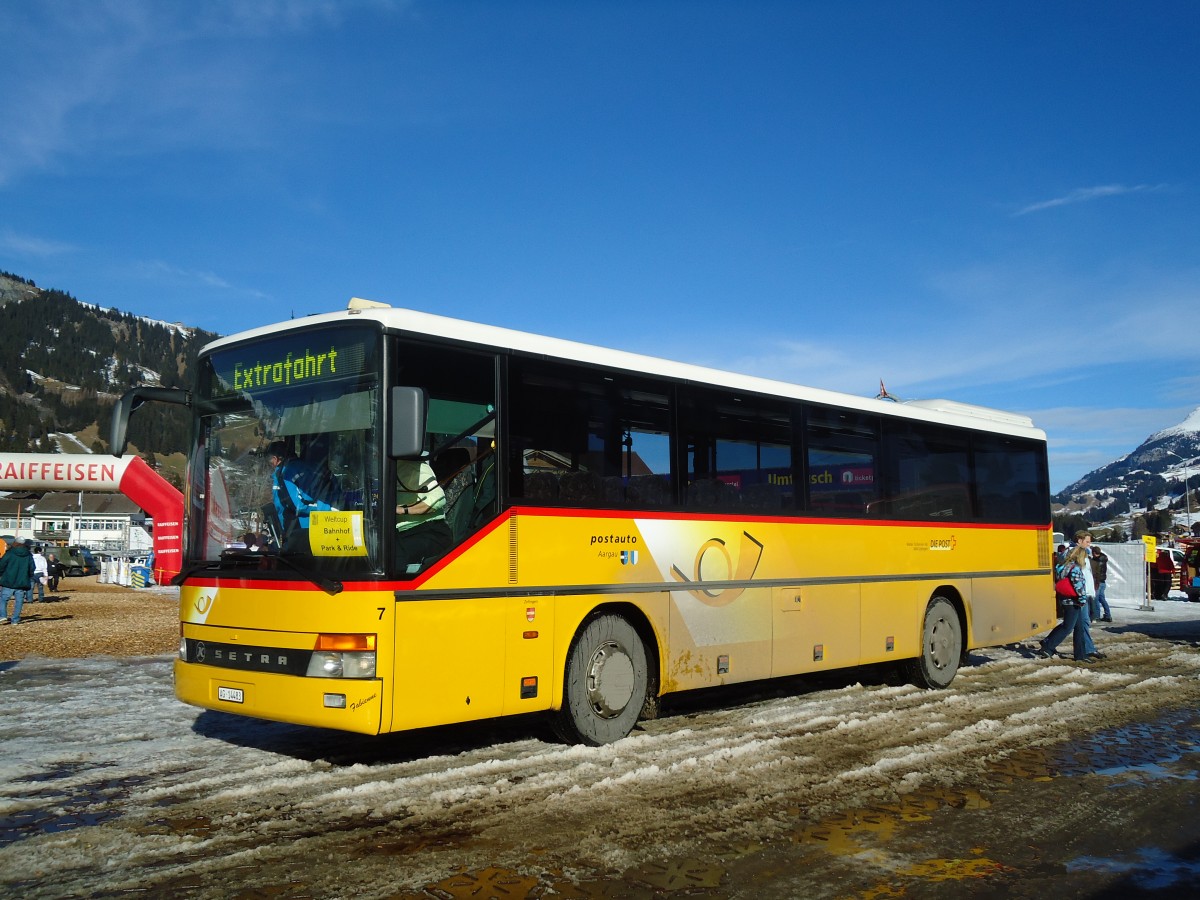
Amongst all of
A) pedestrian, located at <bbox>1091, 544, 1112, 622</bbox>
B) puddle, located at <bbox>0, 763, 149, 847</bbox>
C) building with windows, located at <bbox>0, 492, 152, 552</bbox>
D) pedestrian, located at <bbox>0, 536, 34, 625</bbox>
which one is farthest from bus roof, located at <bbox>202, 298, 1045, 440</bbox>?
building with windows, located at <bbox>0, 492, 152, 552</bbox>

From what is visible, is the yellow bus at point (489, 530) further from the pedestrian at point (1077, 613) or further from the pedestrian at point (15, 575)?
the pedestrian at point (15, 575)

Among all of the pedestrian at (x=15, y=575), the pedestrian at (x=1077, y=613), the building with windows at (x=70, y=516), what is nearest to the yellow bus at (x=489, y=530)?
the pedestrian at (x=1077, y=613)

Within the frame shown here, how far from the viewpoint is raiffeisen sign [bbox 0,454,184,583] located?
81.0 ft

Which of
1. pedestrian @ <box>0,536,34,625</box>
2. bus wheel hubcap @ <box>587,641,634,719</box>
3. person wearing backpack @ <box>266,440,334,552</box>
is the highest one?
person wearing backpack @ <box>266,440,334,552</box>

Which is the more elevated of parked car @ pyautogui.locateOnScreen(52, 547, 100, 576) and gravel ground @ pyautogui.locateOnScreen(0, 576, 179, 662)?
parked car @ pyautogui.locateOnScreen(52, 547, 100, 576)

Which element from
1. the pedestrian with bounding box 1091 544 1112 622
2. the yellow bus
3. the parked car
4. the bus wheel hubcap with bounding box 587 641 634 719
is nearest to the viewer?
the yellow bus

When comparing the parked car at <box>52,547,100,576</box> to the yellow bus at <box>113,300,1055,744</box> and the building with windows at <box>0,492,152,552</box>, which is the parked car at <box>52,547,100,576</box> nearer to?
the yellow bus at <box>113,300,1055,744</box>

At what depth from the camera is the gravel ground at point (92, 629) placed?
16516mm

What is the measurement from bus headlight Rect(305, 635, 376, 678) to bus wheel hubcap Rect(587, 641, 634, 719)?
7.07 feet

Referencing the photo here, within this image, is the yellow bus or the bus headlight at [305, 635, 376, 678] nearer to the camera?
the bus headlight at [305, 635, 376, 678]

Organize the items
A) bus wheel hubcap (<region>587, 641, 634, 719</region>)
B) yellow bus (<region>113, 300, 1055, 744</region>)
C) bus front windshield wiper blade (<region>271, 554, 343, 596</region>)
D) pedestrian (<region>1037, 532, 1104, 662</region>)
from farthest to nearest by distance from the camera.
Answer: pedestrian (<region>1037, 532, 1104, 662</region>)
bus wheel hubcap (<region>587, 641, 634, 719</region>)
yellow bus (<region>113, 300, 1055, 744</region>)
bus front windshield wiper blade (<region>271, 554, 343, 596</region>)

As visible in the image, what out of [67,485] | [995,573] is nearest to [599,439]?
[995,573]

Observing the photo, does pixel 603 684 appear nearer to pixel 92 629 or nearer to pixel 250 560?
pixel 250 560

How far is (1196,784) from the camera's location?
294 inches
